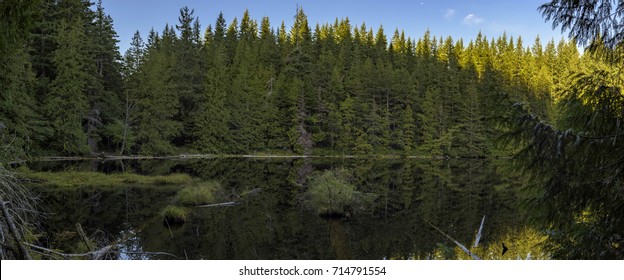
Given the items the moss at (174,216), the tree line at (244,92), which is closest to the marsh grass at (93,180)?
the tree line at (244,92)

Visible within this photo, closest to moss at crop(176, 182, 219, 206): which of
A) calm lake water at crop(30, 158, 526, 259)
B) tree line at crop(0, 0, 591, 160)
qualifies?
calm lake water at crop(30, 158, 526, 259)

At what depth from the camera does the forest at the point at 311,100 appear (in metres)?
3.97

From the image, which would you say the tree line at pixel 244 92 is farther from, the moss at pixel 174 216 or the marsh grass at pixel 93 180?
the moss at pixel 174 216

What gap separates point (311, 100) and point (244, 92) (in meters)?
8.24

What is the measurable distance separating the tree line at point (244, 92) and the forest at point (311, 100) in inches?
6.9

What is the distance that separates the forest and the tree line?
0.17 metres

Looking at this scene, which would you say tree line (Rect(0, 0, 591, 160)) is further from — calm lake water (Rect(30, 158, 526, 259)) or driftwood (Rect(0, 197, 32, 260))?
driftwood (Rect(0, 197, 32, 260))

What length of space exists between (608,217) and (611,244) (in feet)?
0.87

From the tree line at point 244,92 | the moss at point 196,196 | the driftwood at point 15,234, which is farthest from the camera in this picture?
the tree line at point 244,92

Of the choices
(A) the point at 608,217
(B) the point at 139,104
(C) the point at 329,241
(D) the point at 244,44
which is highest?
(D) the point at 244,44

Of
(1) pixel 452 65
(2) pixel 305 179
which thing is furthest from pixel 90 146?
(1) pixel 452 65

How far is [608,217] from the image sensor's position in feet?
12.8

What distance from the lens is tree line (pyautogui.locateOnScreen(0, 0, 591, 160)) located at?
3347 cm
